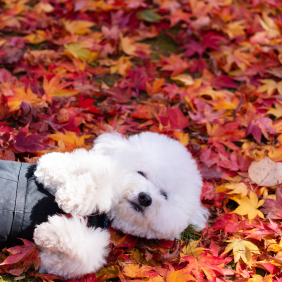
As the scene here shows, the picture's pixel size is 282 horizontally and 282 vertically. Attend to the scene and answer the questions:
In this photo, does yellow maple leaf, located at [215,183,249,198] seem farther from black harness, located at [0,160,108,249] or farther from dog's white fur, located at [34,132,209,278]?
black harness, located at [0,160,108,249]

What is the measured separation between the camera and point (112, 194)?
1859 mm

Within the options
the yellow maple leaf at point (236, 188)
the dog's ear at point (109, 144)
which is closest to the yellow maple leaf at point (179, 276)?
the yellow maple leaf at point (236, 188)

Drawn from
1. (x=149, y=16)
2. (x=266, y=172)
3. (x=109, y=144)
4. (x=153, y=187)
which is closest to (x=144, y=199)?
(x=153, y=187)

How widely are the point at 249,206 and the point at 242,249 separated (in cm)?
38

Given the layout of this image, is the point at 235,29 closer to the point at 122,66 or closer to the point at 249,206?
the point at 122,66

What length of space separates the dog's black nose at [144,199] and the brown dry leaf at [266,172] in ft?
3.82

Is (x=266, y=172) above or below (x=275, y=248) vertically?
above

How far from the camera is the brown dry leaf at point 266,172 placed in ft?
8.20

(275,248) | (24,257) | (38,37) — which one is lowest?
(275,248)

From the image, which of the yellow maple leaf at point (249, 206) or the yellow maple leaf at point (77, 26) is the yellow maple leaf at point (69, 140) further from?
the yellow maple leaf at point (77, 26)

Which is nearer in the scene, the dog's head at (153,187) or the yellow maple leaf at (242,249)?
the dog's head at (153,187)

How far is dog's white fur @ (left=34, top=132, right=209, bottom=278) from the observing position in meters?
1.73

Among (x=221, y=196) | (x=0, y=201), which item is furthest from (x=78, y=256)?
(x=221, y=196)

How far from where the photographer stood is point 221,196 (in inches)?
→ 99.0
